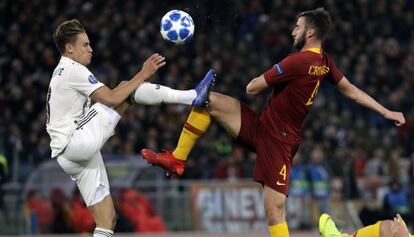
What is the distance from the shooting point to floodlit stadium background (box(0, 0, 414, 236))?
18016mm

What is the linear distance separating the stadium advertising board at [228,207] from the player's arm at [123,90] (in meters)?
9.29

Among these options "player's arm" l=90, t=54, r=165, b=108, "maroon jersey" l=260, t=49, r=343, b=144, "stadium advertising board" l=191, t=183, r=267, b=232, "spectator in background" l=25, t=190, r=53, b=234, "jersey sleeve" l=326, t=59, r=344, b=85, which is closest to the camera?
"player's arm" l=90, t=54, r=165, b=108

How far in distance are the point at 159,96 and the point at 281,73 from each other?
3.61ft

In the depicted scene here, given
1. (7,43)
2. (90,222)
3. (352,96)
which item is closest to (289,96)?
(352,96)

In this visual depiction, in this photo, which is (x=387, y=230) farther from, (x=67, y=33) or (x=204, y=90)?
(x=67, y=33)

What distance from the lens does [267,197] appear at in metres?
9.41

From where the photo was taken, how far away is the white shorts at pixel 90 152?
29.3ft

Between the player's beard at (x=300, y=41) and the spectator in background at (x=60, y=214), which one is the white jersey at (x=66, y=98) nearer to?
the player's beard at (x=300, y=41)

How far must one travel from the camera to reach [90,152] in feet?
29.3

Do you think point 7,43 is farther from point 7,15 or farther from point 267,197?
point 267,197

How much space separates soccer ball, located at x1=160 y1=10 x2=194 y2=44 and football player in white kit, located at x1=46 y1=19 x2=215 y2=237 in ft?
1.34

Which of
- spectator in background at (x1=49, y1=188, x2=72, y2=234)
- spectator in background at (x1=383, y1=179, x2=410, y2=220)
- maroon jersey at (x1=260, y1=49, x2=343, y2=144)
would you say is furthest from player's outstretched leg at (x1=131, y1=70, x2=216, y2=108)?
spectator in background at (x1=383, y1=179, x2=410, y2=220)

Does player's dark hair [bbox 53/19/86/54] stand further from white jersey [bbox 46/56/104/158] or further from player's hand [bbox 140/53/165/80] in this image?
player's hand [bbox 140/53/165/80]

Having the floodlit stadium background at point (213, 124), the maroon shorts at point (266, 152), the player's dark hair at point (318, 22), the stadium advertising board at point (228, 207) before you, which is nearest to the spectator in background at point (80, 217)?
the floodlit stadium background at point (213, 124)
